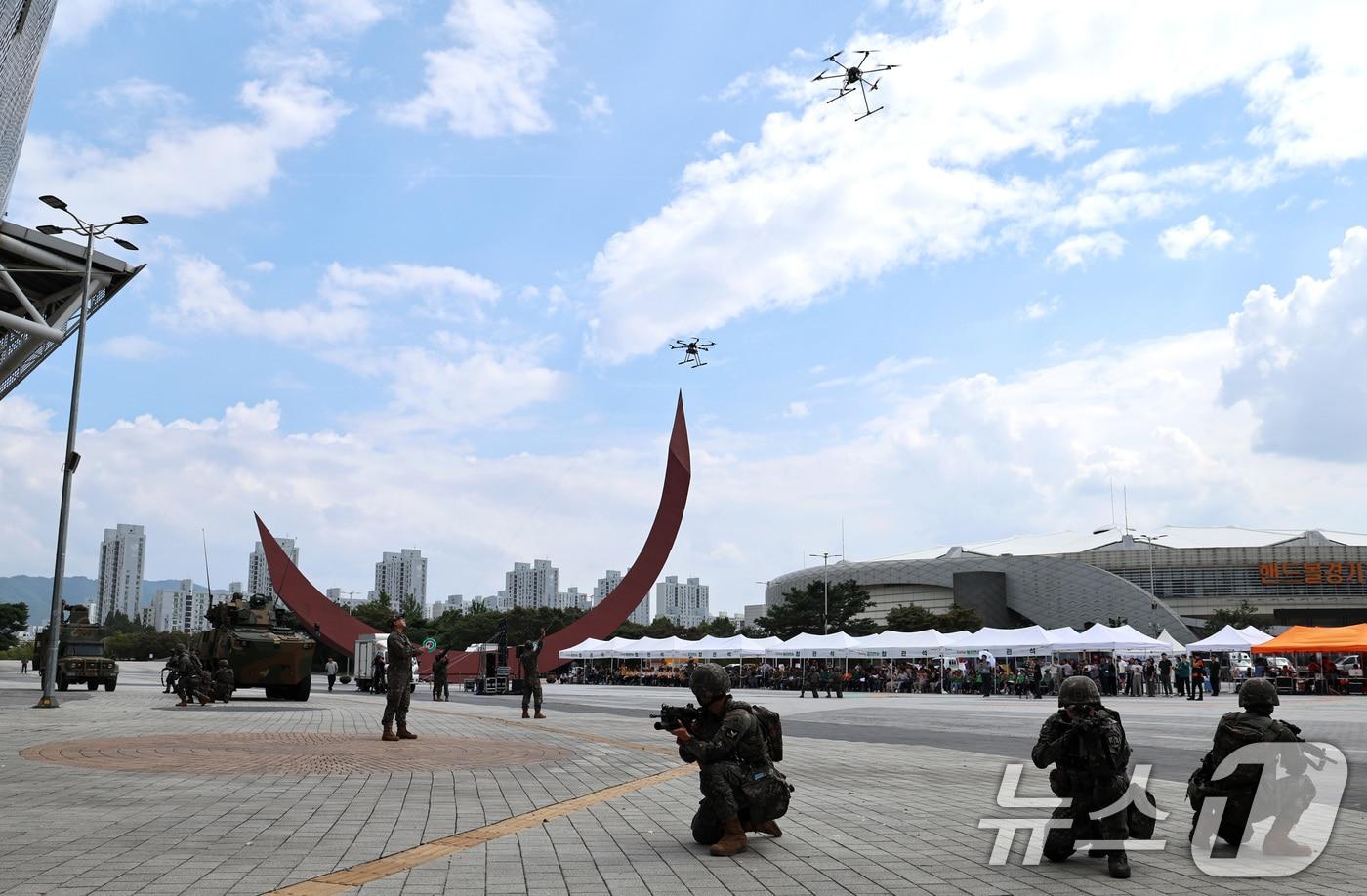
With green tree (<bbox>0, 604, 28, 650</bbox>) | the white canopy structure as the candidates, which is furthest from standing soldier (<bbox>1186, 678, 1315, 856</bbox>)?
green tree (<bbox>0, 604, 28, 650</bbox>)

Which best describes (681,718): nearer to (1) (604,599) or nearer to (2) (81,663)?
(2) (81,663)

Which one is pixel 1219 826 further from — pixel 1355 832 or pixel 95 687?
pixel 95 687

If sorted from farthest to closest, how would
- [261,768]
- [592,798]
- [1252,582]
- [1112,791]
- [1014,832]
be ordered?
[1252,582] → [261,768] → [592,798] → [1014,832] → [1112,791]

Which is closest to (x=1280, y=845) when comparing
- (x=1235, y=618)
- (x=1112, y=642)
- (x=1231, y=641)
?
(x=1112, y=642)

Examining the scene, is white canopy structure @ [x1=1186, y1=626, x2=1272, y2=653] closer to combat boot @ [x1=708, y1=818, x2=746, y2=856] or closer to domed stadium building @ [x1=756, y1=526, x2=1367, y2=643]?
combat boot @ [x1=708, y1=818, x2=746, y2=856]

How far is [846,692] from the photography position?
120ft

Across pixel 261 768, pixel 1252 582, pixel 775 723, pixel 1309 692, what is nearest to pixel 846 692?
pixel 1309 692

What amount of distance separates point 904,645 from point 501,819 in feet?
94.7

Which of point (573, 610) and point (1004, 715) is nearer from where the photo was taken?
point (1004, 715)

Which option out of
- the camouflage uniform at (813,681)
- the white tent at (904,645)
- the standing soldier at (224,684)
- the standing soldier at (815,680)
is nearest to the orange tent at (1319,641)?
the white tent at (904,645)

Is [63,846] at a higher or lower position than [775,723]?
lower

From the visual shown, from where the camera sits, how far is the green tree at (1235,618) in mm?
73075

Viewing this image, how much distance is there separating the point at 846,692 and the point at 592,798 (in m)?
30.5

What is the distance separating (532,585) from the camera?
550 ft
